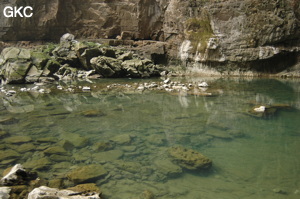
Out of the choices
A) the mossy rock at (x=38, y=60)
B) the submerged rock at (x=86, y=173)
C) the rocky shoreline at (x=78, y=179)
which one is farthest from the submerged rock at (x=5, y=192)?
the mossy rock at (x=38, y=60)

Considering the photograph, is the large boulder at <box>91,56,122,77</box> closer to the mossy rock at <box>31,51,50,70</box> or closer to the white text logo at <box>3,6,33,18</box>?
the mossy rock at <box>31,51,50,70</box>

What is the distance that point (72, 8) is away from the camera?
27844 millimetres

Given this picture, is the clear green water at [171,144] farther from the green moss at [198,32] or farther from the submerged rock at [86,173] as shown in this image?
the green moss at [198,32]

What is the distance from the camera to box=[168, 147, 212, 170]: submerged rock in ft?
12.0

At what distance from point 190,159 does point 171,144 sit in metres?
0.90

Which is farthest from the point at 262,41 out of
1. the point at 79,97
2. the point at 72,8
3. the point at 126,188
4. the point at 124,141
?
the point at 72,8

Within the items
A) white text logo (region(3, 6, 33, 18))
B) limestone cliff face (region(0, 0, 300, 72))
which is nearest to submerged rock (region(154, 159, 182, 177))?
limestone cliff face (region(0, 0, 300, 72))

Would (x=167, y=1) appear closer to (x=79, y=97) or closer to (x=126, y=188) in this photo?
(x=79, y=97)

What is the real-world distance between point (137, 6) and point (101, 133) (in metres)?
22.5

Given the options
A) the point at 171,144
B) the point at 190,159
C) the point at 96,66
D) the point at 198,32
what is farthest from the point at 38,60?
the point at 190,159

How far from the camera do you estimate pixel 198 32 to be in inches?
791

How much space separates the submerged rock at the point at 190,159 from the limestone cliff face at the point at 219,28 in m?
16.6

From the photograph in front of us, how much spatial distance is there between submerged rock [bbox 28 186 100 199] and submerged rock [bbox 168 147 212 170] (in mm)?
1489

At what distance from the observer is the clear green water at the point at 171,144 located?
3.16 m
